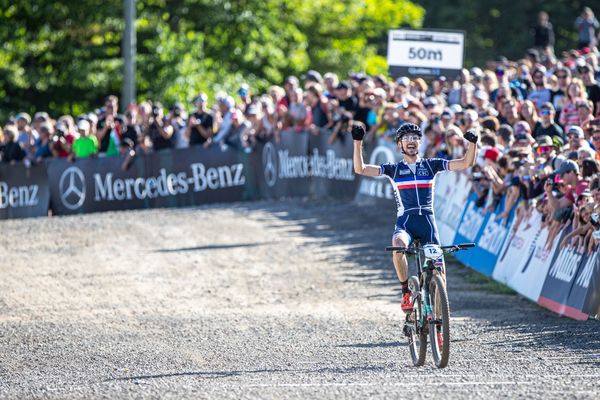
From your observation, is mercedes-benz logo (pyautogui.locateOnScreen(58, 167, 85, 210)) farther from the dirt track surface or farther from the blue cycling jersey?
the blue cycling jersey

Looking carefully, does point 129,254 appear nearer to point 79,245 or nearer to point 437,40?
point 79,245

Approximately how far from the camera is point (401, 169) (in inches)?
457

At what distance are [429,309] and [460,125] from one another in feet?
28.3

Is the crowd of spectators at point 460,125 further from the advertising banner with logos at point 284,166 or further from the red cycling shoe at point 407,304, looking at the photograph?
the red cycling shoe at point 407,304

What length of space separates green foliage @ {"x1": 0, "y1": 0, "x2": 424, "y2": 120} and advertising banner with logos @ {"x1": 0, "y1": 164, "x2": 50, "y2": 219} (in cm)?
1327

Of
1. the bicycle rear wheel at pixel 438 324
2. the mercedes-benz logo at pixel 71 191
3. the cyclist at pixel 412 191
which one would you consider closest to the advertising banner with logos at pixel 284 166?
the mercedes-benz logo at pixel 71 191

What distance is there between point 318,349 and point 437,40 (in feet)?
Result: 38.9

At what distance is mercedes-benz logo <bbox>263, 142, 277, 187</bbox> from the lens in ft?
83.6

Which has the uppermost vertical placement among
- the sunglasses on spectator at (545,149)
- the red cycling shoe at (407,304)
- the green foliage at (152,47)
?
the green foliage at (152,47)

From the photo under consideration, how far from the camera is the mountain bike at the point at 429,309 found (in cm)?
1068

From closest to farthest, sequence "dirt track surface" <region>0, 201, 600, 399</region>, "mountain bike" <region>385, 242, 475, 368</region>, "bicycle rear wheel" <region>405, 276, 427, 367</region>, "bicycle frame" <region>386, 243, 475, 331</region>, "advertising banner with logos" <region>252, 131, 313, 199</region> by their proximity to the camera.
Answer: "dirt track surface" <region>0, 201, 600, 399</region> < "mountain bike" <region>385, 242, 475, 368</region> < "bicycle frame" <region>386, 243, 475, 331</region> < "bicycle rear wheel" <region>405, 276, 427, 367</region> < "advertising banner with logos" <region>252, 131, 313, 199</region>

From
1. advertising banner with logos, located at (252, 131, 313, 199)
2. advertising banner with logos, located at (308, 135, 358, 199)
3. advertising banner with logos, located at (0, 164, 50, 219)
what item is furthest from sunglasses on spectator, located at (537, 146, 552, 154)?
advertising banner with logos, located at (0, 164, 50, 219)

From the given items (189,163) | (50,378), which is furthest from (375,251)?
(50,378)

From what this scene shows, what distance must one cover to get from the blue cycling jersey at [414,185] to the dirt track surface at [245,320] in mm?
1399
